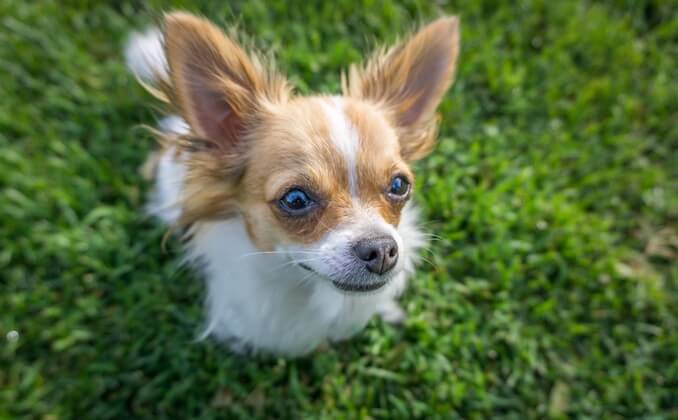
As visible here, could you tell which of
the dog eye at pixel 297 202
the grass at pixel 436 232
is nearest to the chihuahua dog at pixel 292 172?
the dog eye at pixel 297 202

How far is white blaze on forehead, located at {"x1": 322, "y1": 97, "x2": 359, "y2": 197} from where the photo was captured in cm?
200

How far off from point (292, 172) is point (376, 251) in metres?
0.46

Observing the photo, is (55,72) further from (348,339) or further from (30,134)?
(348,339)

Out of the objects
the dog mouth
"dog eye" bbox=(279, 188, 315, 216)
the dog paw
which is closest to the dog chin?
the dog mouth

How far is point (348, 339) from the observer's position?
307 centimetres

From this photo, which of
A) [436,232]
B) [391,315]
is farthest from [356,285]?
[436,232]

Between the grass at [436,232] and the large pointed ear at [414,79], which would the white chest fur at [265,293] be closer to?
the grass at [436,232]

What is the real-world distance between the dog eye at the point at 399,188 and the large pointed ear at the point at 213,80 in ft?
2.23

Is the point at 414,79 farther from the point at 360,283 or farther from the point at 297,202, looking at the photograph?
the point at 360,283

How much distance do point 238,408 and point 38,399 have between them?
3.86 feet

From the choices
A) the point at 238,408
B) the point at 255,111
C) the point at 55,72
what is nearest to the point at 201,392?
the point at 238,408

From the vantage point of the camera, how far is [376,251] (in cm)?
194

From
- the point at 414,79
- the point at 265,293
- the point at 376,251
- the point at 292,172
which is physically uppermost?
the point at 414,79

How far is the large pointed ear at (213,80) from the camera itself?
1.94m
